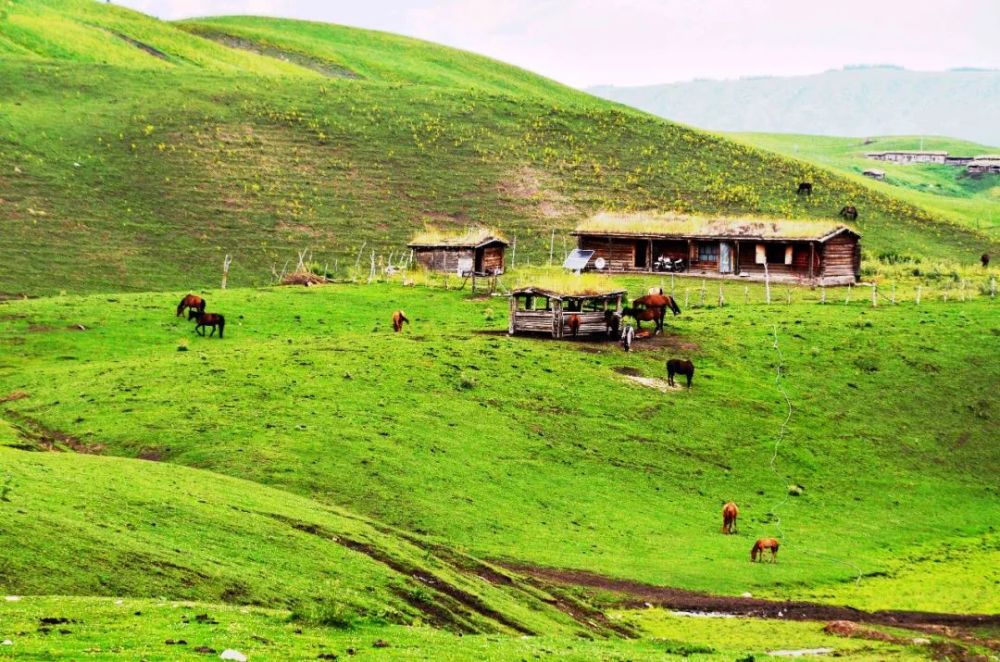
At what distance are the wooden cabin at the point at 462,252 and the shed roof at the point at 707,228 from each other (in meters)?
7.35

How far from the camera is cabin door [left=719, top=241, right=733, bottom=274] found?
312 ft

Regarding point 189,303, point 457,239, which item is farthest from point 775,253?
point 189,303

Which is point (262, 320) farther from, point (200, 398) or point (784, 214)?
point (784, 214)

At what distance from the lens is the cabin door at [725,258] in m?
95.1

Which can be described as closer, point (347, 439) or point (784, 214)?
point (347, 439)

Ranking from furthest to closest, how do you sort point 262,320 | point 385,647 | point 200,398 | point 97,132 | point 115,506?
point 97,132, point 262,320, point 200,398, point 115,506, point 385,647

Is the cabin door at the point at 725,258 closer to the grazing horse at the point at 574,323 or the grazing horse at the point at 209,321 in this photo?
the grazing horse at the point at 574,323

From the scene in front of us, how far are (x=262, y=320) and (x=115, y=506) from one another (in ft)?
129

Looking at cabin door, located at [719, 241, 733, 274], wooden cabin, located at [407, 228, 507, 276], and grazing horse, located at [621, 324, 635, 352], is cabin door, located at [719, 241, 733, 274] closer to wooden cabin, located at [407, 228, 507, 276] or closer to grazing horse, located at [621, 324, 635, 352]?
wooden cabin, located at [407, 228, 507, 276]

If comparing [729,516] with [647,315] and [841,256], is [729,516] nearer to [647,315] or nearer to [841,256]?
[647,315]

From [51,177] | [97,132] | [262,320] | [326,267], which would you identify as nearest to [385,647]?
[262,320]

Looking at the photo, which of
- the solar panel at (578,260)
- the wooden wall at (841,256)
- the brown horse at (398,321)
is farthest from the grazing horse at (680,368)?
the wooden wall at (841,256)

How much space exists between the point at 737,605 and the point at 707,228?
61013mm

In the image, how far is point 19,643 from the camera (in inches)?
806
